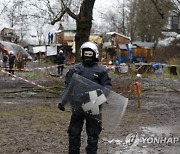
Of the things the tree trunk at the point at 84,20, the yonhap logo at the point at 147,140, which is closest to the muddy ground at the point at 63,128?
the yonhap logo at the point at 147,140

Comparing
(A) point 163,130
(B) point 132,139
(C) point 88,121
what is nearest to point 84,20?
(A) point 163,130

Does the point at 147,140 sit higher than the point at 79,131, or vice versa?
the point at 79,131

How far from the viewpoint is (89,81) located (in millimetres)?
6531

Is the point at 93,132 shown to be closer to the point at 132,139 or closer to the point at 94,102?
the point at 94,102

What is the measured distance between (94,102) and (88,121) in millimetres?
371

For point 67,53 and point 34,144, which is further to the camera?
point 67,53

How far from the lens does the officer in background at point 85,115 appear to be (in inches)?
258

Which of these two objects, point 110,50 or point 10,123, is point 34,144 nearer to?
point 10,123

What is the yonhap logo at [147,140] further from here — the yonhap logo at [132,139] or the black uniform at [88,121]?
the black uniform at [88,121]

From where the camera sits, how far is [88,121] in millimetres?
6676

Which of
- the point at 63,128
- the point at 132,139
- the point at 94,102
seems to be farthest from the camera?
the point at 63,128

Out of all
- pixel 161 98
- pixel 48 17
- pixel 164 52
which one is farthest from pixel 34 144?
pixel 164 52

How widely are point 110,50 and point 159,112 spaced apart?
127ft

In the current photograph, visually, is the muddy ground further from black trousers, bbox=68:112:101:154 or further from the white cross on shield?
the white cross on shield
